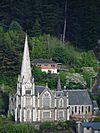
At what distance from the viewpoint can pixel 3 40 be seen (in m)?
65.9

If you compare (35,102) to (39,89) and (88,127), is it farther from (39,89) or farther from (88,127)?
(88,127)

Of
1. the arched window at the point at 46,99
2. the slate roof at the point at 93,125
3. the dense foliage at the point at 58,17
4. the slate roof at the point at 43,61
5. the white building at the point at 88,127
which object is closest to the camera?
the white building at the point at 88,127

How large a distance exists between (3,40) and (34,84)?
9873 millimetres

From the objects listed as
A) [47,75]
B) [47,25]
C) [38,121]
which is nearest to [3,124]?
[38,121]

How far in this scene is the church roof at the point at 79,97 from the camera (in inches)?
2304

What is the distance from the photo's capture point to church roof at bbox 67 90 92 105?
58.5 m

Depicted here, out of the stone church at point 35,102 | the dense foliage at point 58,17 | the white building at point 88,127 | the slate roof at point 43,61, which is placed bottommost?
the white building at point 88,127

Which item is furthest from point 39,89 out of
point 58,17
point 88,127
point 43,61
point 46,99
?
point 58,17

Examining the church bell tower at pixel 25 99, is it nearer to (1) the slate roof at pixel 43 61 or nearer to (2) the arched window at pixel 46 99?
(2) the arched window at pixel 46 99

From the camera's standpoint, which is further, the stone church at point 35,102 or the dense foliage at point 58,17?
the dense foliage at point 58,17

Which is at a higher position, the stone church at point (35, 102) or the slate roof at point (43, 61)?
the slate roof at point (43, 61)

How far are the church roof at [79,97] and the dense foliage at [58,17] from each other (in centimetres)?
1717

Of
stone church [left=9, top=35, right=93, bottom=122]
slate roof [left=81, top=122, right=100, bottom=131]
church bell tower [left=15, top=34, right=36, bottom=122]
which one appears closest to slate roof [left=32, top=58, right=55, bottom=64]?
stone church [left=9, top=35, right=93, bottom=122]

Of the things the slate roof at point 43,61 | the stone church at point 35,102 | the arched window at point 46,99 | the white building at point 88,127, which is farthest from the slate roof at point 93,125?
the slate roof at point 43,61
